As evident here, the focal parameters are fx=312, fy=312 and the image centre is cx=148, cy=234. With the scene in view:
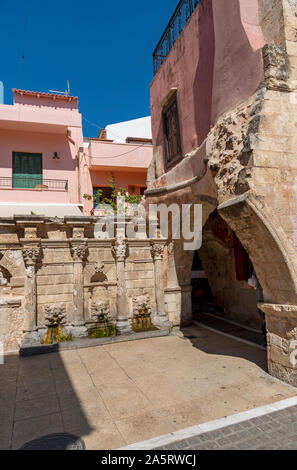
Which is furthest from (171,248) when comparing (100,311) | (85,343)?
(85,343)

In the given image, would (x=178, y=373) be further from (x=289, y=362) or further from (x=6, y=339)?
(x=6, y=339)

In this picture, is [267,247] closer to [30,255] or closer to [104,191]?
[30,255]

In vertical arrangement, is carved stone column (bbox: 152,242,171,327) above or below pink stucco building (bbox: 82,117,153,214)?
below

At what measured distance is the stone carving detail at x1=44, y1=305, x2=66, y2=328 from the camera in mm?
7586

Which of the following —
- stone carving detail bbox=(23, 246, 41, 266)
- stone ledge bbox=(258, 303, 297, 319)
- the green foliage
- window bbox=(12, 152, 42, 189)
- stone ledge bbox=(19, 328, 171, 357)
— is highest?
window bbox=(12, 152, 42, 189)

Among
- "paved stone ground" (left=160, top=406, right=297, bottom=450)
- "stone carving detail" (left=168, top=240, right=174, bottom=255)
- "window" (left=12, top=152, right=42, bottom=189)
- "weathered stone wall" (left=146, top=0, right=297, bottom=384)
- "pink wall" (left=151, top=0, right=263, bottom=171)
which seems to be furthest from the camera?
"window" (left=12, top=152, right=42, bottom=189)

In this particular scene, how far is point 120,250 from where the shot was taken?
27.6 feet

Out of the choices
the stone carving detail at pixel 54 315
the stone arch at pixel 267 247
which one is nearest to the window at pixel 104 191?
the stone carving detail at pixel 54 315

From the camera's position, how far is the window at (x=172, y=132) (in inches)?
328

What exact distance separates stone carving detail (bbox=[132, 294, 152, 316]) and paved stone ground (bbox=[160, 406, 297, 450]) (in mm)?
5077

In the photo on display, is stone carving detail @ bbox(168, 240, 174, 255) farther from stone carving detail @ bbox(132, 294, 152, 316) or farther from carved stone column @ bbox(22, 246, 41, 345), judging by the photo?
carved stone column @ bbox(22, 246, 41, 345)

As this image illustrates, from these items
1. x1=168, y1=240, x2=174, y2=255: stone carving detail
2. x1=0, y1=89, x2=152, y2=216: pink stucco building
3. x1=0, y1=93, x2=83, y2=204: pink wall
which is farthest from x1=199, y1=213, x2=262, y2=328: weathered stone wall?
x1=0, y1=93, x2=83, y2=204: pink wall

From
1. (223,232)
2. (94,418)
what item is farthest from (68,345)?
(223,232)

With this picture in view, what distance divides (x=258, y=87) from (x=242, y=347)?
17.4 ft
